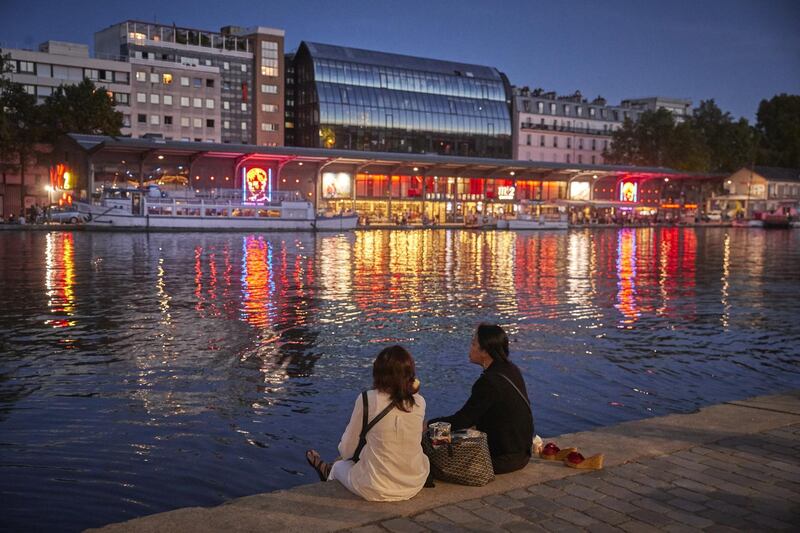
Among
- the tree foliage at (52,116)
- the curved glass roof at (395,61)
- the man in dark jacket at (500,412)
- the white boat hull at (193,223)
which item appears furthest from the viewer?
the curved glass roof at (395,61)

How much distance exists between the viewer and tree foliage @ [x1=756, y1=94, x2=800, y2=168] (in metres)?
143

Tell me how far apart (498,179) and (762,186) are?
1899 inches

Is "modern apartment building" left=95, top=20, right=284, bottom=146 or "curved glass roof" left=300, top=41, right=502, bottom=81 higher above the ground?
"curved glass roof" left=300, top=41, right=502, bottom=81

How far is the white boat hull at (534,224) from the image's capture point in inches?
3391

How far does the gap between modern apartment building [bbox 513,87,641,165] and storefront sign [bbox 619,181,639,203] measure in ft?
40.0

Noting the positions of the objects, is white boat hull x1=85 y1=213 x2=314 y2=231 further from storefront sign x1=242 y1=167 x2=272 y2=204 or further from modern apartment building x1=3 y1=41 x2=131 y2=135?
modern apartment building x1=3 y1=41 x2=131 y2=135

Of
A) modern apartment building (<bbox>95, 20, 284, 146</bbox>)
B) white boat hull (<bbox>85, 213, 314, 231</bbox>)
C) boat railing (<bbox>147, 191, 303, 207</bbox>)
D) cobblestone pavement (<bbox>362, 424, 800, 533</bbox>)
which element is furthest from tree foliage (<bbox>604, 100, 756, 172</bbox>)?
cobblestone pavement (<bbox>362, 424, 800, 533</bbox>)

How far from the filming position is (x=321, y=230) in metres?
74.5

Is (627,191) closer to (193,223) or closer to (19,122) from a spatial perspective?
(193,223)

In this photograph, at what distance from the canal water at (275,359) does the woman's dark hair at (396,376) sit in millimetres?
2630

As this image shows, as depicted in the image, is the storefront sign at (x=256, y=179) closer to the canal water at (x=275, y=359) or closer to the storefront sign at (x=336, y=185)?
the storefront sign at (x=336, y=185)

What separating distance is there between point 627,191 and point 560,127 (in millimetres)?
16774

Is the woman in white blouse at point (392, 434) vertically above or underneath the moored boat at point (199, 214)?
underneath

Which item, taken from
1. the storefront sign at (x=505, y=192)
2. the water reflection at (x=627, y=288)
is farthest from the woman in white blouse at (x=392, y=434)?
the storefront sign at (x=505, y=192)
